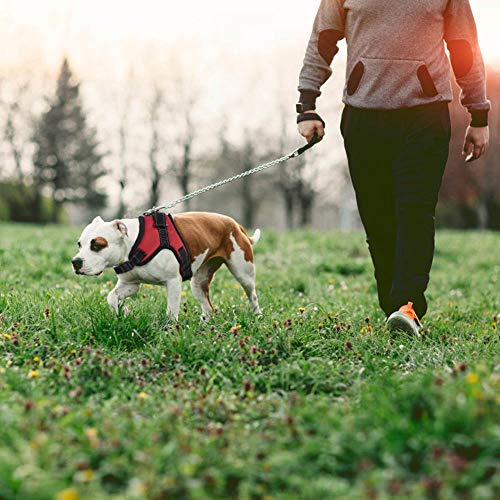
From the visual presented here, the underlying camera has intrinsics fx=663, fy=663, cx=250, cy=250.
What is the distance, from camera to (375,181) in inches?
197

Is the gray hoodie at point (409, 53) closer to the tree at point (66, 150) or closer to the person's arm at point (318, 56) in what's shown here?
the person's arm at point (318, 56)

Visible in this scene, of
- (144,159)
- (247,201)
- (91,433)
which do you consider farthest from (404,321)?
(247,201)

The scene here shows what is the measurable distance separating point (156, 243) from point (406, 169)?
187 cm

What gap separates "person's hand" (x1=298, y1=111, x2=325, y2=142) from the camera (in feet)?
16.5

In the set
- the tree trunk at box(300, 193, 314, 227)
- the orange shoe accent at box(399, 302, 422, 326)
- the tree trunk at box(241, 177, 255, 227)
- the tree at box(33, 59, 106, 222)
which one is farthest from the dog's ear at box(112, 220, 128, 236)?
the tree trunk at box(241, 177, 255, 227)

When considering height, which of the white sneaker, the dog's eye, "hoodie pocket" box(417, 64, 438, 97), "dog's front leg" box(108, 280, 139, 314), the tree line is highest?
"hoodie pocket" box(417, 64, 438, 97)

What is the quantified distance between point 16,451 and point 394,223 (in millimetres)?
3390

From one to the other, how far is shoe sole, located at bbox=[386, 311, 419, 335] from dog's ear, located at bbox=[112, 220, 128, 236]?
1.97m

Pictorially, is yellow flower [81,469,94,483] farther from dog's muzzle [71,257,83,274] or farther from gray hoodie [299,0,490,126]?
gray hoodie [299,0,490,126]

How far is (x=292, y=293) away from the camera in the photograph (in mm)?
7055

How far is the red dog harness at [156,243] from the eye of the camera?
186 inches

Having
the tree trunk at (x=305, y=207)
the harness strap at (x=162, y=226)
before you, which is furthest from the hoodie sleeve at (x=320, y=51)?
the tree trunk at (x=305, y=207)

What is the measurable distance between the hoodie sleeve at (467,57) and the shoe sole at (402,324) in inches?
61.7

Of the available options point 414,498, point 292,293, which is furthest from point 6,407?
point 292,293
